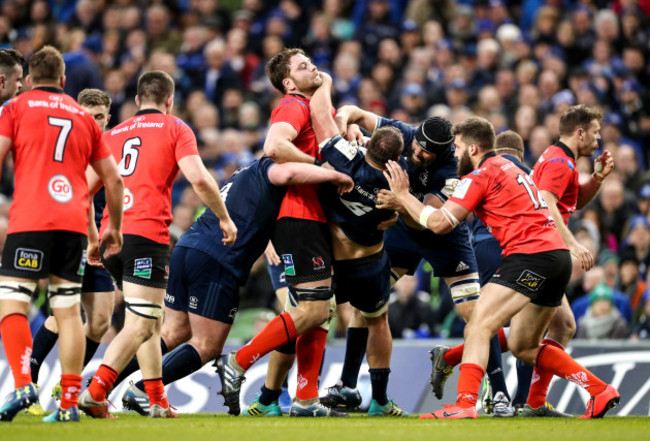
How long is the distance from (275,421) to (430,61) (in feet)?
37.2

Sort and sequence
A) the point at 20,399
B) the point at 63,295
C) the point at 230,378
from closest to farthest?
the point at 20,399
the point at 63,295
the point at 230,378

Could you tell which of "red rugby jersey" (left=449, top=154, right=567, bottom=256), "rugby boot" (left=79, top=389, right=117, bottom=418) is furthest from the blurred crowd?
"rugby boot" (left=79, top=389, right=117, bottom=418)

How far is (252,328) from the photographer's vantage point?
12820 mm

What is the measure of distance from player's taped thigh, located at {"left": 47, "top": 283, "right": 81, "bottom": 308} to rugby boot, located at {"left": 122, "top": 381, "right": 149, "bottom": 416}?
5.32 feet

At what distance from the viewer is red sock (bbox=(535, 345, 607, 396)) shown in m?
7.91

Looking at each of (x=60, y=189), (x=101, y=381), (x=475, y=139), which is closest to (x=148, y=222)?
(x=60, y=189)

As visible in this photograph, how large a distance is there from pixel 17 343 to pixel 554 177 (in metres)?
4.58

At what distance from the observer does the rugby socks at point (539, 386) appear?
8555mm

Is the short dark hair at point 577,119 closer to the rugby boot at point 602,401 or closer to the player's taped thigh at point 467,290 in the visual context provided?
the player's taped thigh at point 467,290

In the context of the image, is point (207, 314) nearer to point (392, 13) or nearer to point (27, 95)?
point (27, 95)

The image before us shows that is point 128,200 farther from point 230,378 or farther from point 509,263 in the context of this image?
point 509,263

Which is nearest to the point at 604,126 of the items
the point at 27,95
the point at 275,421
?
the point at 275,421

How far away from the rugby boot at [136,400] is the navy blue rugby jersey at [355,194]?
207cm

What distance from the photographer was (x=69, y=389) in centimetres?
662
